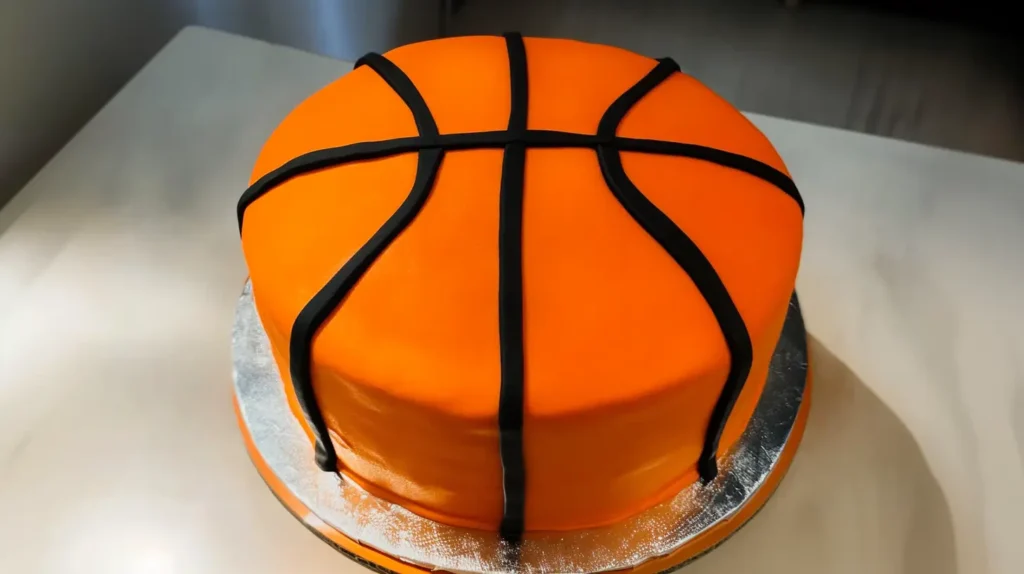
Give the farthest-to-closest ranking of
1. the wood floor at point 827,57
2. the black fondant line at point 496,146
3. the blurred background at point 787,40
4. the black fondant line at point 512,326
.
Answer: the wood floor at point 827,57
the blurred background at point 787,40
the black fondant line at point 496,146
the black fondant line at point 512,326

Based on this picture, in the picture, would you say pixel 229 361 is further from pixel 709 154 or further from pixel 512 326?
pixel 709 154

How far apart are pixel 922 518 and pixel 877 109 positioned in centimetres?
127

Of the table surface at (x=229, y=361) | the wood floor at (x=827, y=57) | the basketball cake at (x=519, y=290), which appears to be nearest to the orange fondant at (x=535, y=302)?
the basketball cake at (x=519, y=290)

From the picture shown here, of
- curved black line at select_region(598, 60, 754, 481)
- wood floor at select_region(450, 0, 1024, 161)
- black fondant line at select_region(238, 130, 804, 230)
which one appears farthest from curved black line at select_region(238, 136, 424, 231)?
wood floor at select_region(450, 0, 1024, 161)

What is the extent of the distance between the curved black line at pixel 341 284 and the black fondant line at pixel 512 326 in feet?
0.24

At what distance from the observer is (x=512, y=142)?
2.62ft

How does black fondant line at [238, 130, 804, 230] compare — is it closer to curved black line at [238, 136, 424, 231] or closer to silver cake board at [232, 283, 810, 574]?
curved black line at [238, 136, 424, 231]

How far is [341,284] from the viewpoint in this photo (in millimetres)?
732

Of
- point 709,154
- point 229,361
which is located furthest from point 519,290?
point 229,361

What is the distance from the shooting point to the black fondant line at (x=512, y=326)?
675mm

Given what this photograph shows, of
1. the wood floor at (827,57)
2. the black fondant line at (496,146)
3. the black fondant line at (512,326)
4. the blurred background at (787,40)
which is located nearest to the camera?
the black fondant line at (512,326)

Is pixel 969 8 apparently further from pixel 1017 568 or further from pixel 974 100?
pixel 1017 568

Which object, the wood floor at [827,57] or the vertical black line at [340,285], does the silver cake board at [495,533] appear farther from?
the wood floor at [827,57]

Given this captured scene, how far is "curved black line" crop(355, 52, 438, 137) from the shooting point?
832 mm
